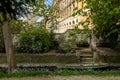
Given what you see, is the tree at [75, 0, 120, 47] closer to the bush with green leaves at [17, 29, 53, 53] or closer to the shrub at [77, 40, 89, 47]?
the bush with green leaves at [17, 29, 53, 53]

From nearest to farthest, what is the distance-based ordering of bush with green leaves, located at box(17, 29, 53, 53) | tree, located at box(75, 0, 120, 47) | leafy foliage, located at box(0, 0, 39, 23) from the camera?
leafy foliage, located at box(0, 0, 39, 23), tree, located at box(75, 0, 120, 47), bush with green leaves, located at box(17, 29, 53, 53)

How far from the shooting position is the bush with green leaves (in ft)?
87.9

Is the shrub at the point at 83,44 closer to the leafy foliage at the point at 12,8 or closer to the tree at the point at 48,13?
the tree at the point at 48,13

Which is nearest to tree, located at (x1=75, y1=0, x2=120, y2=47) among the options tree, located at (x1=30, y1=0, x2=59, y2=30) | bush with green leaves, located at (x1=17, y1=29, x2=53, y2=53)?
bush with green leaves, located at (x1=17, y1=29, x2=53, y2=53)

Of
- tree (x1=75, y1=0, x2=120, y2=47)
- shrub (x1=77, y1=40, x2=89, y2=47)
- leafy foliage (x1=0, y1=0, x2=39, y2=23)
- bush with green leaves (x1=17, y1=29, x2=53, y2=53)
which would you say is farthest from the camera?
shrub (x1=77, y1=40, x2=89, y2=47)

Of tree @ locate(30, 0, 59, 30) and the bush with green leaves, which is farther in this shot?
tree @ locate(30, 0, 59, 30)

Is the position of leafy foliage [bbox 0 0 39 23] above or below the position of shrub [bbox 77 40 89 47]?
above

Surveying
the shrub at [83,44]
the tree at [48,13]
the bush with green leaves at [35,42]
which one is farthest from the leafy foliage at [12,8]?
the tree at [48,13]

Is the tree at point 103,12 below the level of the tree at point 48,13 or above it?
below

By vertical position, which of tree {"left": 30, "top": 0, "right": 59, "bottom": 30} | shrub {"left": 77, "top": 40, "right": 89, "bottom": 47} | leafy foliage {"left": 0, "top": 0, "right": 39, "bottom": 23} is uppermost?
tree {"left": 30, "top": 0, "right": 59, "bottom": 30}

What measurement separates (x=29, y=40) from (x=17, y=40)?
151 centimetres

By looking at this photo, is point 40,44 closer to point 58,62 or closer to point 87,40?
point 58,62

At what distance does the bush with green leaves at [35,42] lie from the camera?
87.9ft

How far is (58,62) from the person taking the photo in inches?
974
